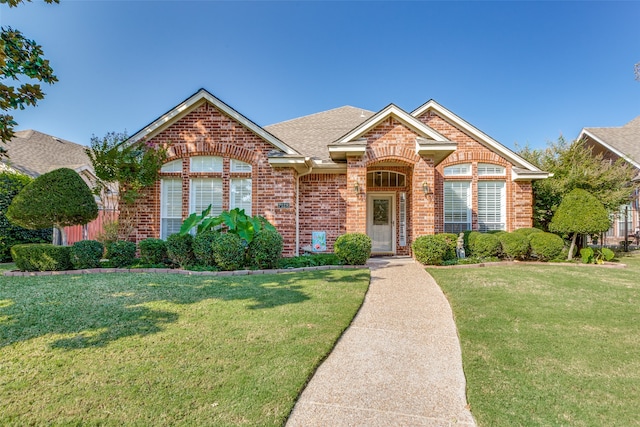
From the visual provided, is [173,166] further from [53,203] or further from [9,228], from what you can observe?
[9,228]


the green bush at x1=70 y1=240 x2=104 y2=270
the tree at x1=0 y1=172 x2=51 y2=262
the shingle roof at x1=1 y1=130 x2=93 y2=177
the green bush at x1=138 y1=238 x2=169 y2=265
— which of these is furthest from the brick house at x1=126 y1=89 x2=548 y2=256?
the shingle roof at x1=1 y1=130 x2=93 y2=177

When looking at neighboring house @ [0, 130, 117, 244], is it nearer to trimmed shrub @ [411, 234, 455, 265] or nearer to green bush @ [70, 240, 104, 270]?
green bush @ [70, 240, 104, 270]

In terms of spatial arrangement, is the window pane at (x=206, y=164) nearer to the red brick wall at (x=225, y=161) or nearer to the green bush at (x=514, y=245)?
the red brick wall at (x=225, y=161)

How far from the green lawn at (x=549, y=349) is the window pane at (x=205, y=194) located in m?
7.43

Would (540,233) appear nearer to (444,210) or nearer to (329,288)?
(444,210)

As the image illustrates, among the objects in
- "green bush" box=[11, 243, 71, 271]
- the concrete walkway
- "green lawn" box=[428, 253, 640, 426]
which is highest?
"green bush" box=[11, 243, 71, 271]

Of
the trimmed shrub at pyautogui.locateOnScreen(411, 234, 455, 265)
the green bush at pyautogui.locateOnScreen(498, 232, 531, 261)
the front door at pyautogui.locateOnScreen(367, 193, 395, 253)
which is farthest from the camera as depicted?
the front door at pyautogui.locateOnScreen(367, 193, 395, 253)

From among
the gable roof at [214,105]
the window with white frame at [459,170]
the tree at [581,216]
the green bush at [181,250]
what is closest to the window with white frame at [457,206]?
the window with white frame at [459,170]

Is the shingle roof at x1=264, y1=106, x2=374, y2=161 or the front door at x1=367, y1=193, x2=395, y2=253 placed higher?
the shingle roof at x1=264, y1=106, x2=374, y2=161

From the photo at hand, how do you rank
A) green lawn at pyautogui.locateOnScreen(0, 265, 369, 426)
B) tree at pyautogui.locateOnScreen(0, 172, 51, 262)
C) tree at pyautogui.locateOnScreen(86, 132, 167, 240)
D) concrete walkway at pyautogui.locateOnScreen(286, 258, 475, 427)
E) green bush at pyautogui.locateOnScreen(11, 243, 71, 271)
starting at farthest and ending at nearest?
tree at pyautogui.locateOnScreen(0, 172, 51, 262) → tree at pyautogui.locateOnScreen(86, 132, 167, 240) → green bush at pyautogui.locateOnScreen(11, 243, 71, 271) → concrete walkway at pyautogui.locateOnScreen(286, 258, 475, 427) → green lawn at pyautogui.locateOnScreen(0, 265, 369, 426)

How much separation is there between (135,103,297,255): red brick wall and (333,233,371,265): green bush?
2.22 m

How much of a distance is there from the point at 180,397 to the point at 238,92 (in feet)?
38.9

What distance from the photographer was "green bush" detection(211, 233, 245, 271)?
Answer: 27.0ft

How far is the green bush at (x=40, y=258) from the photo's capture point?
8.38 metres
